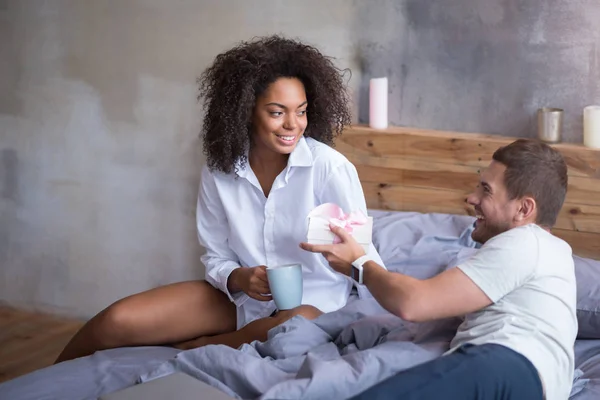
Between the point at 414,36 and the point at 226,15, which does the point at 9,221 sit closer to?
the point at 226,15

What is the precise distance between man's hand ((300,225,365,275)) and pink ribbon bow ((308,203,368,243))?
0.03m

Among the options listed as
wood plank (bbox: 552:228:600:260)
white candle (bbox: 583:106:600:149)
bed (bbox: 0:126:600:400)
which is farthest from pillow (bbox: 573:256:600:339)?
white candle (bbox: 583:106:600:149)

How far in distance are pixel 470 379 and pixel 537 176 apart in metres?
0.47

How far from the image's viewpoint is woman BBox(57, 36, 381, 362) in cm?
242

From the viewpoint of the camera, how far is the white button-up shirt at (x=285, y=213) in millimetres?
2424

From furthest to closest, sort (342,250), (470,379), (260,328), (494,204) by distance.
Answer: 1. (260,328)
2. (342,250)
3. (494,204)
4. (470,379)

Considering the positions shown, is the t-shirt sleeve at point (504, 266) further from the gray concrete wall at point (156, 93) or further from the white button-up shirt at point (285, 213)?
the gray concrete wall at point (156, 93)

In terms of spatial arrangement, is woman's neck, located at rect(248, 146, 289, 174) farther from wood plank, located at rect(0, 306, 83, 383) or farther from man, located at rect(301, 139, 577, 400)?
wood plank, located at rect(0, 306, 83, 383)

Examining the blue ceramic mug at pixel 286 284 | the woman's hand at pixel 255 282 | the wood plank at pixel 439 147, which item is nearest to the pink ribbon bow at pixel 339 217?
the blue ceramic mug at pixel 286 284

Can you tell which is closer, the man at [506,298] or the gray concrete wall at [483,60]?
the man at [506,298]

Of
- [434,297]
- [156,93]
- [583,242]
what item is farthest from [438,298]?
[156,93]

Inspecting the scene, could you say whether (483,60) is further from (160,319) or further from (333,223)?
(160,319)

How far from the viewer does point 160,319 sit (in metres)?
2.46

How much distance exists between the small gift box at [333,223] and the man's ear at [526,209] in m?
0.39
